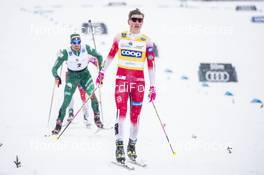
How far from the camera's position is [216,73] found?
13.8 meters

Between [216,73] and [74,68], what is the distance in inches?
292

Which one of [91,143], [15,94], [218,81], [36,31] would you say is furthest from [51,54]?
[91,143]

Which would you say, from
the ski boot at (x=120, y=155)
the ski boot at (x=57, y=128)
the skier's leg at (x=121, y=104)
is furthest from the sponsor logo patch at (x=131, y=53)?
the ski boot at (x=57, y=128)

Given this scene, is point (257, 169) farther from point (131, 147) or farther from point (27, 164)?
point (27, 164)

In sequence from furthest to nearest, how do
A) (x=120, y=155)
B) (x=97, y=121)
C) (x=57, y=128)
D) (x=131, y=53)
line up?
1. (x=97, y=121)
2. (x=57, y=128)
3. (x=131, y=53)
4. (x=120, y=155)

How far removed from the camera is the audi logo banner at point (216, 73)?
13750 millimetres

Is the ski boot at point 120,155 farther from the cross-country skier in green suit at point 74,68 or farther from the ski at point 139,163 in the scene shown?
the cross-country skier in green suit at point 74,68

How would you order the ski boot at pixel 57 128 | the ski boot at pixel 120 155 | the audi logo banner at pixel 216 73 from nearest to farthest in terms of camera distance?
the ski boot at pixel 120 155 < the ski boot at pixel 57 128 < the audi logo banner at pixel 216 73

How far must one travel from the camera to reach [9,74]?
11.8 meters

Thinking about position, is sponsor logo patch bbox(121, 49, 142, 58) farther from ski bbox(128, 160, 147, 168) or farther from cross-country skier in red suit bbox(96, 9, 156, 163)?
ski bbox(128, 160, 147, 168)

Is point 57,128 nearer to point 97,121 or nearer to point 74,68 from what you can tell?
point 97,121

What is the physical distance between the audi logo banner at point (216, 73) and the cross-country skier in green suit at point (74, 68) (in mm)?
6589

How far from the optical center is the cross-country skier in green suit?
7914 mm

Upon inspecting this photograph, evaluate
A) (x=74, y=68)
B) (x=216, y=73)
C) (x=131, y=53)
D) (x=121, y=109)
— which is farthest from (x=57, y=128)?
(x=216, y=73)
